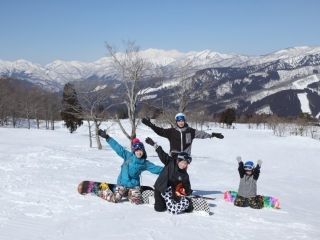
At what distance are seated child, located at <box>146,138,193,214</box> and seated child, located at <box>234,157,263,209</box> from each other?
1.60m

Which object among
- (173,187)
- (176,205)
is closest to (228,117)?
(173,187)

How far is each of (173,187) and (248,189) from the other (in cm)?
214

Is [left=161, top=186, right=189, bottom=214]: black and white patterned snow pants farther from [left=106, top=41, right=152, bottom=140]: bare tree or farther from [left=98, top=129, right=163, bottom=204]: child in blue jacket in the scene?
[left=106, top=41, right=152, bottom=140]: bare tree

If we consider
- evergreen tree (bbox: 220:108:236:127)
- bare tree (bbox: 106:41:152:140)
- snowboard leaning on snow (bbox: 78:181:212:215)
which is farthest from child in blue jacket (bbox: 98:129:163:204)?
evergreen tree (bbox: 220:108:236:127)

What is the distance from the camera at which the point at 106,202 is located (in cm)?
898

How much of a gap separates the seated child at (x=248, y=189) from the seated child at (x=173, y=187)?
1.60m

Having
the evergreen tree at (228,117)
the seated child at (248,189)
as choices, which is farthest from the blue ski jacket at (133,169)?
the evergreen tree at (228,117)

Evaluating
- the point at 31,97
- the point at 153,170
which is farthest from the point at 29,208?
the point at 31,97

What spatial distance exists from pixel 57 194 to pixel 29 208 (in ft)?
5.23

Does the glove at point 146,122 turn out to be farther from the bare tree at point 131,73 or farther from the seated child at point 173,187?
the bare tree at point 131,73

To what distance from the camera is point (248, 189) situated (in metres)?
9.87

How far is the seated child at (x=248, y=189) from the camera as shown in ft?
31.7

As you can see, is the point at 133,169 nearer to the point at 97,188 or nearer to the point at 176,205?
the point at 97,188

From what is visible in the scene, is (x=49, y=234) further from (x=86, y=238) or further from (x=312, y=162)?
(x=312, y=162)
